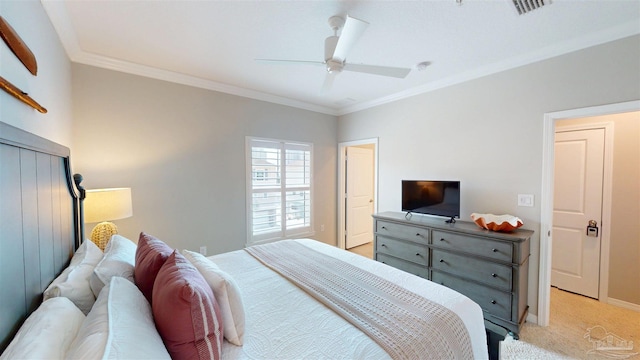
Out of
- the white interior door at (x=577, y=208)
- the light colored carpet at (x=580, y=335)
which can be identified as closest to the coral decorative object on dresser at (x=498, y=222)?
the light colored carpet at (x=580, y=335)

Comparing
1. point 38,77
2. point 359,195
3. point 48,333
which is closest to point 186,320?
point 48,333

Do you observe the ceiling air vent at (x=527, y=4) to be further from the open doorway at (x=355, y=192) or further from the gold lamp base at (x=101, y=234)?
the gold lamp base at (x=101, y=234)

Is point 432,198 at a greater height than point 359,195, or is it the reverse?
point 432,198

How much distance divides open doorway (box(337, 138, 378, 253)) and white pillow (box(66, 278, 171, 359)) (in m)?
3.75

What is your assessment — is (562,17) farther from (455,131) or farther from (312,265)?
(312,265)

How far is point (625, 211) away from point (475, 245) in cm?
181

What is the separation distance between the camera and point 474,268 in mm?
2418

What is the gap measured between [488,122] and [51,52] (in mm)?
3938

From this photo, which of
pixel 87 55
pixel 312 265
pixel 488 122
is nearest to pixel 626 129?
pixel 488 122

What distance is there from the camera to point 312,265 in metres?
1.89

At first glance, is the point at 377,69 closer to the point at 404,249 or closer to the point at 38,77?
the point at 404,249

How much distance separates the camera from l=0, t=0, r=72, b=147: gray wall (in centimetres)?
107

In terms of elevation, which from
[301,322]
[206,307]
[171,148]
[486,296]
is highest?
[171,148]

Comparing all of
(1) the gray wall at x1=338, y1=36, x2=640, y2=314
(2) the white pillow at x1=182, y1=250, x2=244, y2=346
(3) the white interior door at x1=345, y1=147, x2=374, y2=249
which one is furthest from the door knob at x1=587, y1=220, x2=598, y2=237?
(2) the white pillow at x1=182, y1=250, x2=244, y2=346
